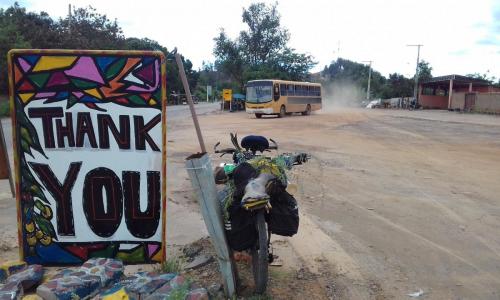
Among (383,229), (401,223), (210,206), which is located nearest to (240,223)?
(210,206)

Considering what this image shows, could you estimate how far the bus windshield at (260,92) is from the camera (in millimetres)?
32219

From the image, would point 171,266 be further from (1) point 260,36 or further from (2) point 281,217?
(1) point 260,36

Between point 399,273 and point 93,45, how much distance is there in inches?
1486

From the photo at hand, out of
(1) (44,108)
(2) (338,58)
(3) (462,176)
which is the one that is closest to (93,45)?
(3) (462,176)

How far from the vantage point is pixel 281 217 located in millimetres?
3289

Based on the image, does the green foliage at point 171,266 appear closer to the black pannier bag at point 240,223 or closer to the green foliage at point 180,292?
the green foliage at point 180,292

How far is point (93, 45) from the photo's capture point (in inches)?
1483

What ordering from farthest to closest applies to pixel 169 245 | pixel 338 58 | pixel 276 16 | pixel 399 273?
pixel 338 58 → pixel 276 16 → pixel 169 245 → pixel 399 273

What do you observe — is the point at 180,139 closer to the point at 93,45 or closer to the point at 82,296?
the point at 82,296

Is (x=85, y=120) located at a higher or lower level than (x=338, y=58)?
lower

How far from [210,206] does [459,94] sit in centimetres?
5065

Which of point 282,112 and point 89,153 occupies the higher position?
point 89,153

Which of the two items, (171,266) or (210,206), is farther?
(171,266)

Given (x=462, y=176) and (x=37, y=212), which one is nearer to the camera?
(x=37, y=212)
